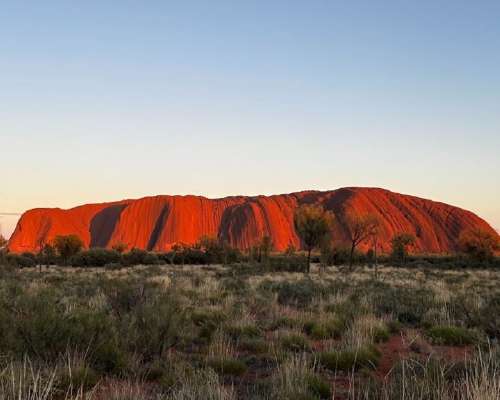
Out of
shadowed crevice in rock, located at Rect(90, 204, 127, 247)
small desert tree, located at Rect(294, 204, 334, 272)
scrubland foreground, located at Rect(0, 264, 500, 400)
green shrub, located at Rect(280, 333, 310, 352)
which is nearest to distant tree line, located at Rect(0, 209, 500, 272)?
small desert tree, located at Rect(294, 204, 334, 272)

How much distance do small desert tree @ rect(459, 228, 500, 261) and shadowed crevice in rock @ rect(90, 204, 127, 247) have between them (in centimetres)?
8836

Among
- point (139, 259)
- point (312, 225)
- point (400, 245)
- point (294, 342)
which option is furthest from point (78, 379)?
point (400, 245)

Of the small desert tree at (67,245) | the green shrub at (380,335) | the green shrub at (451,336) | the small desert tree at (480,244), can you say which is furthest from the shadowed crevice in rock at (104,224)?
the green shrub at (451,336)

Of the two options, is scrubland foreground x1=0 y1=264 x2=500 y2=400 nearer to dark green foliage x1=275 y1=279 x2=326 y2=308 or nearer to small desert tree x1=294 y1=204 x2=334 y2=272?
dark green foliage x1=275 y1=279 x2=326 y2=308

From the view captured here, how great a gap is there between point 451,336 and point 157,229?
371 feet

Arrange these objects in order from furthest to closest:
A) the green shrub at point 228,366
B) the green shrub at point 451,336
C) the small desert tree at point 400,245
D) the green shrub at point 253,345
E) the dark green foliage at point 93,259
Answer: the small desert tree at point 400,245, the dark green foliage at point 93,259, the green shrub at point 451,336, the green shrub at point 253,345, the green shrub at point 228,366

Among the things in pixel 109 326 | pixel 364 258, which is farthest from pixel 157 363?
pixel 364 258

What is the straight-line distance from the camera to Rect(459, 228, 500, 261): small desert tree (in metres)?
54.3

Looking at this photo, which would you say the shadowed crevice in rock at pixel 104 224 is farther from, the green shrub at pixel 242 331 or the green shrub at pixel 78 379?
the green shrub at pixel 78 379

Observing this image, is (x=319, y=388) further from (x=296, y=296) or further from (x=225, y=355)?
(x=296, y=296)

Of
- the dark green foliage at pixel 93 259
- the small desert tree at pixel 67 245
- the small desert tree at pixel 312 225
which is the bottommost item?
the dark green foliage at pixel 93 259

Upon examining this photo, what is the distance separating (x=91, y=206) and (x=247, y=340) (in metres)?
137

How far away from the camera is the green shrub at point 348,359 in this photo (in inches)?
259

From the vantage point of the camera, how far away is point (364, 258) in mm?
62438
